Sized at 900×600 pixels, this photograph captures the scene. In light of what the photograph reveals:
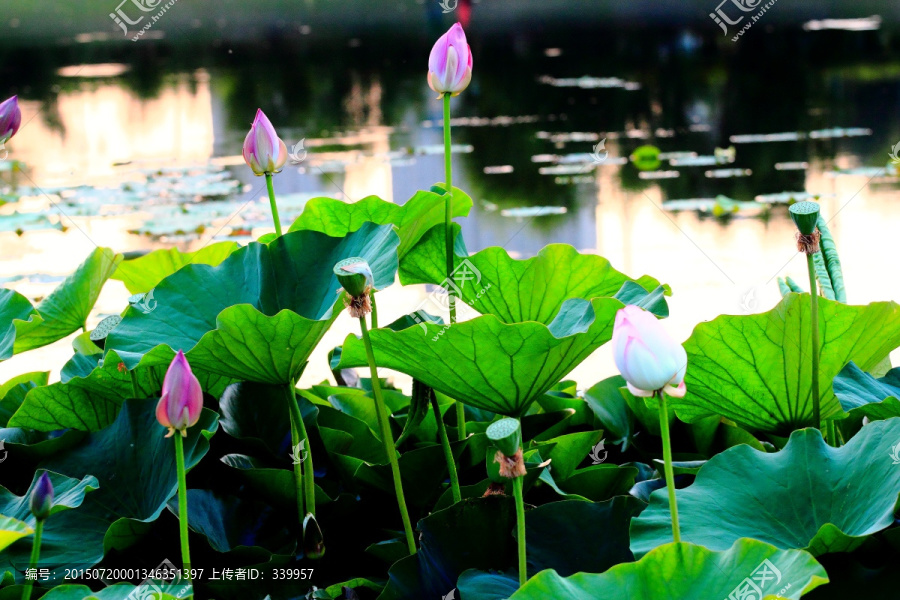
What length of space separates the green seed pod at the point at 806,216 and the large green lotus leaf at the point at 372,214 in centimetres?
37

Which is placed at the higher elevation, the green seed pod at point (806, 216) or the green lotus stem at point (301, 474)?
the green seed pod at point (806, 216)

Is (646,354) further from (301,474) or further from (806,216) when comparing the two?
(301,474)

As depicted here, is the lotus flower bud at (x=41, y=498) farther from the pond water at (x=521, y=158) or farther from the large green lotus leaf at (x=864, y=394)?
the pond water at (x=521, y=158)

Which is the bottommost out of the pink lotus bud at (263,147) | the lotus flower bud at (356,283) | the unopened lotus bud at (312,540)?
the unopened lotus bud at (312,540)

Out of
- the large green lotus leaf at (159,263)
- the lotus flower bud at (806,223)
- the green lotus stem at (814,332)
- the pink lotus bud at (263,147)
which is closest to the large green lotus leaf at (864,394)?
the green lotus stem at (814,332)

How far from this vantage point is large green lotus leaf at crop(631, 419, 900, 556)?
2.49 ft

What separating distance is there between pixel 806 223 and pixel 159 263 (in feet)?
2.82

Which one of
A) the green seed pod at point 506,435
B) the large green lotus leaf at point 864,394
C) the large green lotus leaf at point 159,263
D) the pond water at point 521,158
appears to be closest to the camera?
the green seed pod at point 506,435

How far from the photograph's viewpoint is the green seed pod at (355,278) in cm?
72

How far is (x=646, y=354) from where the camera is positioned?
0.62 metres

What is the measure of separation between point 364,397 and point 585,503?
420 mm

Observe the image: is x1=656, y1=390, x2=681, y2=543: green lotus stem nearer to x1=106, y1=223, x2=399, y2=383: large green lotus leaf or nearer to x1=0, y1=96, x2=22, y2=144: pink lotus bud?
x1=106, y1=223, x2=399, y2=383: large green lotus leaf

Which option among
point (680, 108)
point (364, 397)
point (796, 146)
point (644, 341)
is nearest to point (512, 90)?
point (680, 108)

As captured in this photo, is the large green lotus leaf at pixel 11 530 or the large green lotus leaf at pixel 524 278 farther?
the large green lotus leaf at pixel 524 278
